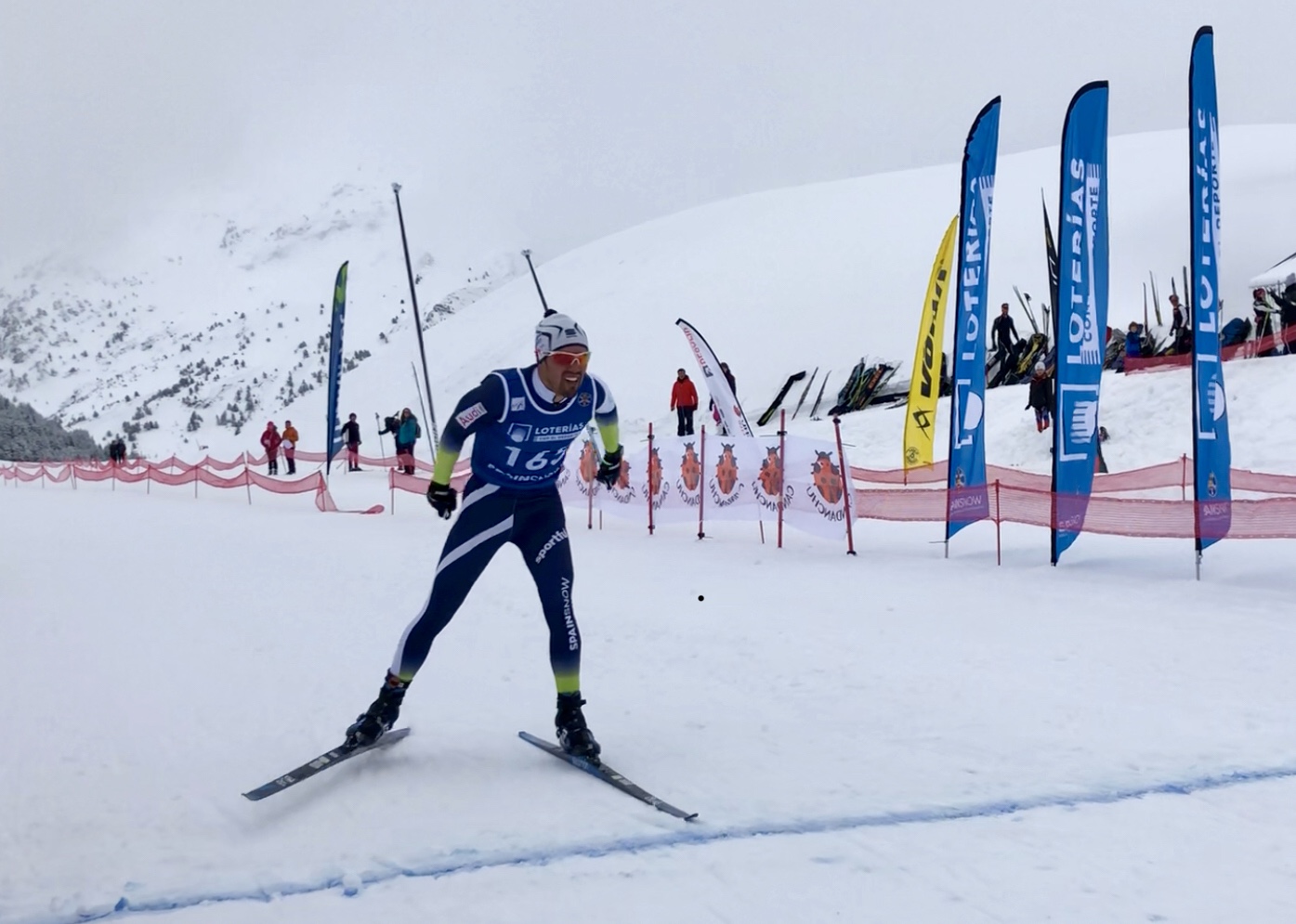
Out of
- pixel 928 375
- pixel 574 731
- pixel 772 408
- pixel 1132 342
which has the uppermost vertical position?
pixel 1132 342

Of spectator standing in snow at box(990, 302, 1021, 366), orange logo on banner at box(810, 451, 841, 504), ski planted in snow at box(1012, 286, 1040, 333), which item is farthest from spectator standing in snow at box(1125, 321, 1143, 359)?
orange logo on banner at box(810, 451, 841, 504)

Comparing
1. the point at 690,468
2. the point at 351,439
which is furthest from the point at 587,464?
the point at 351,439

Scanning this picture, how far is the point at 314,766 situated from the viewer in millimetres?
4094

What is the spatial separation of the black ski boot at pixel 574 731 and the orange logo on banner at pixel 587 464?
33.8 feet

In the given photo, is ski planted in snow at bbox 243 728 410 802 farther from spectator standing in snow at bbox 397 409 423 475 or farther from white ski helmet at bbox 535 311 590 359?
spectator standing in snow at bbox 397 409 423 475

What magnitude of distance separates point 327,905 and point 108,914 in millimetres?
638

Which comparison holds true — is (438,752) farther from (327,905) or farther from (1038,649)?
(1038,649)

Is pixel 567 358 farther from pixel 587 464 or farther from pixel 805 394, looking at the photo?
pixel 805 394

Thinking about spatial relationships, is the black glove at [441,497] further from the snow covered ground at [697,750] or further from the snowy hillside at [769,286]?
the snowy hillside at [769,286]

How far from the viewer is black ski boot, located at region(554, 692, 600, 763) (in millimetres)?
4262

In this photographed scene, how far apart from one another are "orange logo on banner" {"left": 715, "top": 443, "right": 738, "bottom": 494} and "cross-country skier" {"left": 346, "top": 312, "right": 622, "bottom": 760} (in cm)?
785

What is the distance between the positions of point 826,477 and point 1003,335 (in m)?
11.7

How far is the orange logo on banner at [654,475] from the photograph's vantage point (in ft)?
44.7

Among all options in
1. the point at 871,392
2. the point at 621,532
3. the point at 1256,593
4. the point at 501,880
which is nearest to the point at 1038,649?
the point at 1256,593
